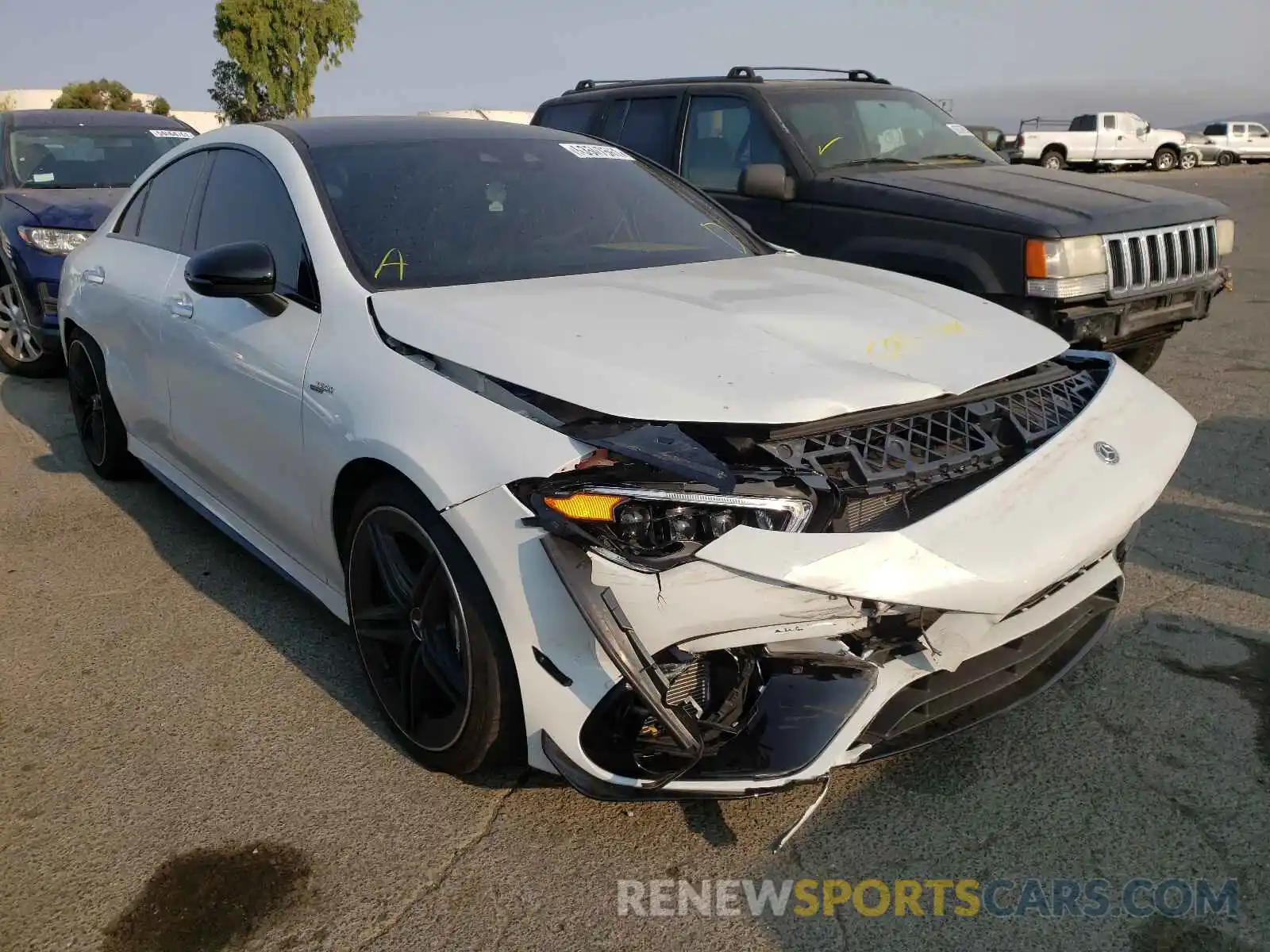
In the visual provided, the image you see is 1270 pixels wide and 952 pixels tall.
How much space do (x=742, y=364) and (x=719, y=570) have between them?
0.59m

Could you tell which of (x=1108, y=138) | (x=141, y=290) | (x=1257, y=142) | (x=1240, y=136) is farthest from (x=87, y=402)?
(x=1257, y=142)

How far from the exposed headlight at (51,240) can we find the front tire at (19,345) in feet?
1.53

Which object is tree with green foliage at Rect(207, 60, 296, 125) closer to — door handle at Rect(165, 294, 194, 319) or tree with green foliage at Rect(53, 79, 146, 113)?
tree with green foliage at Rect(53, 79, 146, 113)

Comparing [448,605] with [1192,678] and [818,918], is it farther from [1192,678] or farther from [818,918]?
[1192,678]

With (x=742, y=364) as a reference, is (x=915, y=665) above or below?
below

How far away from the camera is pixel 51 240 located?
7.06m

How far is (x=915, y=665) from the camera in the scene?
2344 millimetres

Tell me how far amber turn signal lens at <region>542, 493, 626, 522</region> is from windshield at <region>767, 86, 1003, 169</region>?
173 inches

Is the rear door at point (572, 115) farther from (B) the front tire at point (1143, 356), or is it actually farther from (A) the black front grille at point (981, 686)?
(A) the black front grille at point (981, 686)

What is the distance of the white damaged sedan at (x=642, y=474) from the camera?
2.23m

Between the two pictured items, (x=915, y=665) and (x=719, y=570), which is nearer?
(x=719, y=570)

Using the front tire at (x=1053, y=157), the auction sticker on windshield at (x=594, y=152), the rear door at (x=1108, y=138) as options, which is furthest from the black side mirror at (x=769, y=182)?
the rear door at (x=1108, y=138)

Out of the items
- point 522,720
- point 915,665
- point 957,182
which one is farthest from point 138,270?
point 957,182

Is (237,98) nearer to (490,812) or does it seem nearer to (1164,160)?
(1164,160)
